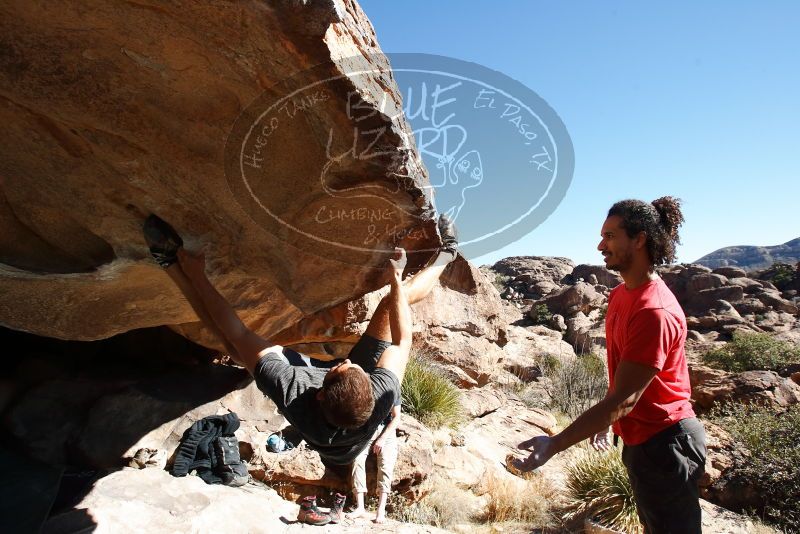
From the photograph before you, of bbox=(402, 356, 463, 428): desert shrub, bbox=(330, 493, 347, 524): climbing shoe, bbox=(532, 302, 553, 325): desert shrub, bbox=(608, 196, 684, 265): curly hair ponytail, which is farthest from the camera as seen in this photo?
bbox=(532, 302, 553, 325): desert shrub

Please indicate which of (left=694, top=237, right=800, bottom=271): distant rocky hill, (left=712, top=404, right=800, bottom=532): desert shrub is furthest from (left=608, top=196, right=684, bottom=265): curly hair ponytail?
(left=694, top=237, right=800, bottom=271): distant rocky hill

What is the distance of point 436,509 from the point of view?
20.0 feet

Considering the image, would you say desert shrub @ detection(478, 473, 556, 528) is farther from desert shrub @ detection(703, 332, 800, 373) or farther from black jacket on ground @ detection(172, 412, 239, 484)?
desert shrub @ detection(703, 332, 800, 373)

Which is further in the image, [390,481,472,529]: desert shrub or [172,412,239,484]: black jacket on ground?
[390,481,472,529]: desert shrub

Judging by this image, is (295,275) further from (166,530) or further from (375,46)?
(166,530)

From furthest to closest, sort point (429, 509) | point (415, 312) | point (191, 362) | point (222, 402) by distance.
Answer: point (415, 312) < point (191, 362) < point (222, 402) < point (429, 509)

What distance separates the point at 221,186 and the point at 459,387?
26.8 feet

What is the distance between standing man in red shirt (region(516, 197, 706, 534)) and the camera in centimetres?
227

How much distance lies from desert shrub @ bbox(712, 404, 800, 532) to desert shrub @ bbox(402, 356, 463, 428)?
413 centimetres

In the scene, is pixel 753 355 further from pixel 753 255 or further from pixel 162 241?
pixel 753 255

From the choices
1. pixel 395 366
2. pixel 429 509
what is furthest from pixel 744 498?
pixel 395 366

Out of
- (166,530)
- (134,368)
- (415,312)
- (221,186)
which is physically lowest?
(166,530)

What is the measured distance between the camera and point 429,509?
5.95m

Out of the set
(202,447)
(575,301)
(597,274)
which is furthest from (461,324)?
(597,274)
